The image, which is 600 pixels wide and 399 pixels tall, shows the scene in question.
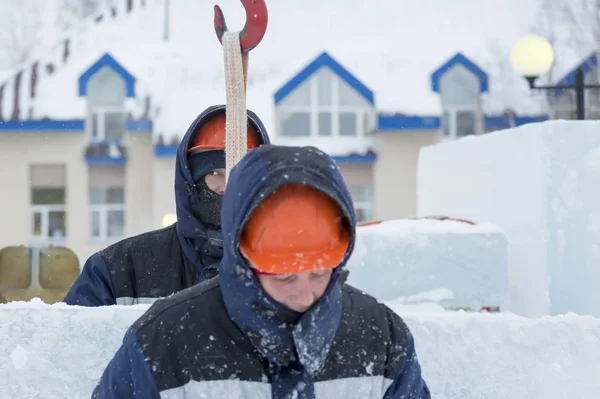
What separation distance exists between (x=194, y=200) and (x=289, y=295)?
1.41m

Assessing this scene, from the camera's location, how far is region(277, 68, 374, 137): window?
907 inches

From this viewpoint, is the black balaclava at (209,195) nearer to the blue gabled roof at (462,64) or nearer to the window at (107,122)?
the blue gabled roof at (462,64)

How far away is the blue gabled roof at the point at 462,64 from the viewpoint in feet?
75.4

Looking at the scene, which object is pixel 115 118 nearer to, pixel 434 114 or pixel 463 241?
pixel 434 114

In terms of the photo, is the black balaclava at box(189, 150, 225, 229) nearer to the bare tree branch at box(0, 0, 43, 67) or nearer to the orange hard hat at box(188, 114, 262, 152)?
the orange hard hat at box(188, 114, 262, 152)

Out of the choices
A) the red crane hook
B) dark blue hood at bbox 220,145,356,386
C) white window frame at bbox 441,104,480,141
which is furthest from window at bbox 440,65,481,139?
dark blue hood at bbox 220,145,356,386

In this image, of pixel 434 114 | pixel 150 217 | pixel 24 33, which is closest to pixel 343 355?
pixel 434 114

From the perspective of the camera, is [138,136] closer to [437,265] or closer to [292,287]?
[437,265]

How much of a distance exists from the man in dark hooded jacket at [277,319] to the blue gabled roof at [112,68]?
2198 cm

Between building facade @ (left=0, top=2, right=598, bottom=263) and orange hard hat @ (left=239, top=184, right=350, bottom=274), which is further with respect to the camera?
building facade @ (left=0, top=2, right=598, bottom=263)

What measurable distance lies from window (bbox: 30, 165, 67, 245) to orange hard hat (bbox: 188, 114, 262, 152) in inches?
838

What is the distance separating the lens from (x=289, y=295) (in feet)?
5.76

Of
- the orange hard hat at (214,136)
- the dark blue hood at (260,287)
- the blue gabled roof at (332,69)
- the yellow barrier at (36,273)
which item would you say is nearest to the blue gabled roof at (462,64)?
the blue gabled roof at (332,69)

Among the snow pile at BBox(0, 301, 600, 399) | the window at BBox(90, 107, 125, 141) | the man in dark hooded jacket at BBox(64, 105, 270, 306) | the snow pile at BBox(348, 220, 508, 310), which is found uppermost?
the window at BBox(90, 107, 125, 141)
